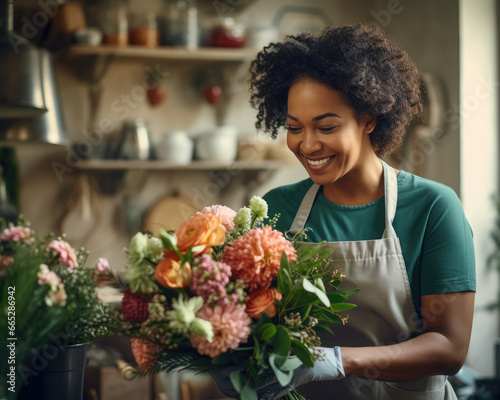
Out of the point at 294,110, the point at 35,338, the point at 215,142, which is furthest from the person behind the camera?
the point at 215,142

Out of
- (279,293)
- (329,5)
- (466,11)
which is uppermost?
(329,5)

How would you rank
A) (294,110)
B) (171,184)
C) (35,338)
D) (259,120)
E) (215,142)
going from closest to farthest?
(35,338), (294,110), (259,120), (215,142), (171,184)

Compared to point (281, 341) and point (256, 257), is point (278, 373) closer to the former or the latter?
point (281, 341)

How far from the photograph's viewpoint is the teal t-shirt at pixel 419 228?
1.15 metres

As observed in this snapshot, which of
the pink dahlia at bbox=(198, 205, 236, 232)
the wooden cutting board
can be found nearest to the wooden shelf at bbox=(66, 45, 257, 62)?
the wooden cutting board

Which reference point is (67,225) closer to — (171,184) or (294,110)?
(171,184)

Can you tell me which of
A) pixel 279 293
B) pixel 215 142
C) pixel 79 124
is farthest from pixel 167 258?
pixel 79 124

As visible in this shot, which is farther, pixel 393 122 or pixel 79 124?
pixel 79 124

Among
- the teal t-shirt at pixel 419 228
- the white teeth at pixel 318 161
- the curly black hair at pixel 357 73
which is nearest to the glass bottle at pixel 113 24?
the curly black hair at pixel 357 73

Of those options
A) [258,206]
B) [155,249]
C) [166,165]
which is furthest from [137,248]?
[166,165]

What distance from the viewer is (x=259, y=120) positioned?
4.76 ft

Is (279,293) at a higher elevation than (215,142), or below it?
below

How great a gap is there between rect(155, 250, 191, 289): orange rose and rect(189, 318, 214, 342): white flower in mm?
60

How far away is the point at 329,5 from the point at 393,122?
7.65 feet
